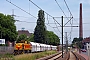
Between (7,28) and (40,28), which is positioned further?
(40,28)

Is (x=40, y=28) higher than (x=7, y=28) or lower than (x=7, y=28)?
higher

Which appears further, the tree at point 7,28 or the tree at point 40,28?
the tree at point 40,28

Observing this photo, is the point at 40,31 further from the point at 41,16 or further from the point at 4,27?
the point at 4,27

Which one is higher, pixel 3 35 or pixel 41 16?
pixel 41 16

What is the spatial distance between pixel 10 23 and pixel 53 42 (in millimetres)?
80431

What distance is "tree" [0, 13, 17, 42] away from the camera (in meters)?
83.4

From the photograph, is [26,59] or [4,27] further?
[4,27]

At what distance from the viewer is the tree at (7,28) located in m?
Answer: 83.4

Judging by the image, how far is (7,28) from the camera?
283 feet

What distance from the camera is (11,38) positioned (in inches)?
3356

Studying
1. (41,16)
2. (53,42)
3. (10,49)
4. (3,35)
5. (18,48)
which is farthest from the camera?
(53,42)

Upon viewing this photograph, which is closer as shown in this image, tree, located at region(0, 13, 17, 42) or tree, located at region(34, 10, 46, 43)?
tree, located at region(0, 13, 17, 42)

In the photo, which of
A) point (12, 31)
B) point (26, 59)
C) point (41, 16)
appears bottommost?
Answer: point (26, 59)

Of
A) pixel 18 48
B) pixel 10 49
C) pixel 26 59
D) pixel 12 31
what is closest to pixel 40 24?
pixel 12 31
